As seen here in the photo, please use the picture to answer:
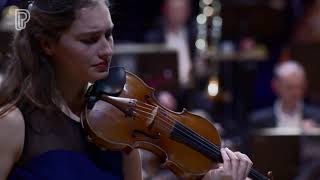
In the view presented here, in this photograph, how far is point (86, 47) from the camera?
5.15 feet

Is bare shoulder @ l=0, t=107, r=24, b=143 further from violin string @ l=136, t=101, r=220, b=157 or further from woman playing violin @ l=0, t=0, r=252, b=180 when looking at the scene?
violin string @ l=136, t=101, r=220, b=157

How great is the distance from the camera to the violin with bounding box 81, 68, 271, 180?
1.61 m

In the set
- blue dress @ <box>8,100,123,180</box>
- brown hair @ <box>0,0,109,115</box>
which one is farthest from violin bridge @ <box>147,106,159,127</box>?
Answer: brown hair @ <box>0,0,109,115</box>

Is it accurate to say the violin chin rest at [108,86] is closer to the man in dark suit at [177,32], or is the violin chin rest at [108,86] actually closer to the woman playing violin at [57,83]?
the woman playing violin at [57,83]

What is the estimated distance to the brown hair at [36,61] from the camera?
1552 millimetres

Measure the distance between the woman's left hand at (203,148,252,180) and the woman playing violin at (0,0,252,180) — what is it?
25 cm

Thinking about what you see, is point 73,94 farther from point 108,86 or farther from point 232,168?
point 232,168

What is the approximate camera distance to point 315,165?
391 centimetres

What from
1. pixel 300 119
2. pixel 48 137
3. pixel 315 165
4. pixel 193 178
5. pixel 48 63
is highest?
pixel 48 63

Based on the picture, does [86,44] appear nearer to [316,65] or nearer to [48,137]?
[48,137]

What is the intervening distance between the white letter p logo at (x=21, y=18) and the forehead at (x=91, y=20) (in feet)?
0.37

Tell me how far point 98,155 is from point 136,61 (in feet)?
11.0

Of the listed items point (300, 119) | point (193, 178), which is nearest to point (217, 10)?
point (300, 119)

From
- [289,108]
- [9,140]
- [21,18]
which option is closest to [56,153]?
[9,140]
